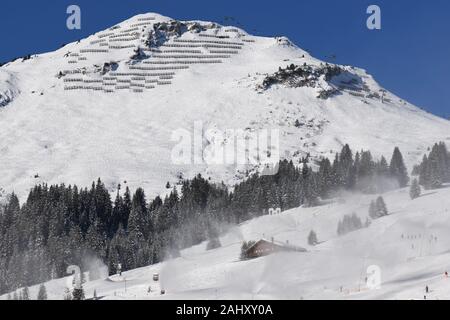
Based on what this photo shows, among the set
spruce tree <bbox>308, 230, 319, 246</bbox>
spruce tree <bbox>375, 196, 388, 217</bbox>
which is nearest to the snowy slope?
spruce tree <bbox>308, 230, 319, 246</bbox>

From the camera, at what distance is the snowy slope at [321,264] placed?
2518 inches

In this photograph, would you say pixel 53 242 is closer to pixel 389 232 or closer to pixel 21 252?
pixel 21 252

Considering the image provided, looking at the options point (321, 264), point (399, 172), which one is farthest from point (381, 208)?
point (399, 172)

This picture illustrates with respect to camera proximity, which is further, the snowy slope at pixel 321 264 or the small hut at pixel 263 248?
the small hut at pixel 263 248

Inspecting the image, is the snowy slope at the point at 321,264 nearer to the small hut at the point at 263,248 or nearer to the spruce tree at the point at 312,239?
the spruce tree at the point at 312,239

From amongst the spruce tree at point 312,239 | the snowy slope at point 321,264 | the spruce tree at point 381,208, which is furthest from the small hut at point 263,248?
the spruce tree at point 381,208

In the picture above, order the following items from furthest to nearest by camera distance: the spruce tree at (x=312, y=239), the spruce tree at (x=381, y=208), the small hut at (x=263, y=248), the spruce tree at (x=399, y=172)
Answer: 1. the spruce tree at (x=399, y=172)
2. the spruce tree at (x=381, y=208)
3. the spruce tree at (x=312, y=239)
4. the small hut at (x=263, y=248)

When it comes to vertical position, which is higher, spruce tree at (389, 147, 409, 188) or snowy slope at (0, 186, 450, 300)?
spruce tree at (389, 147, 409, 188)

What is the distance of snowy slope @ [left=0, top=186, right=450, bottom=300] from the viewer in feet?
210

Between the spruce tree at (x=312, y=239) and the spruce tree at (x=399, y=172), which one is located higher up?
the spruce tree at (x=399, y=172)

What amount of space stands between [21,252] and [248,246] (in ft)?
162

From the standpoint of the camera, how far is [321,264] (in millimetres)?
80062

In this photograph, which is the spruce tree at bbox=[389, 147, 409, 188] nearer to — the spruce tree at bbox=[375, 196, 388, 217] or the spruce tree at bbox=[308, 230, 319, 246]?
the spruce tree at bbox=[375, 196, 388, 217]
